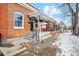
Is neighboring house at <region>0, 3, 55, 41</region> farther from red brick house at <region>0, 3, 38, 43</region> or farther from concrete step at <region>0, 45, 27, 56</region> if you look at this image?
concrete step at <region>0, 45, 27, 56</region>

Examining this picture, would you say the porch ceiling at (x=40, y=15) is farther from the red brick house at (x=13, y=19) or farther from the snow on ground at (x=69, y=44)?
the snow on ground at (x=69, y=44)

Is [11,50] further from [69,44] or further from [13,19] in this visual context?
[69,44]

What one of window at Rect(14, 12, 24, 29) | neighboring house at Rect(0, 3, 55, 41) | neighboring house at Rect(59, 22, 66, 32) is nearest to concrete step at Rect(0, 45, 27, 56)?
neighboring house at Rect(0, 3, 55, 41)

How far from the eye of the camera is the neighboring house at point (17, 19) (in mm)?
2871

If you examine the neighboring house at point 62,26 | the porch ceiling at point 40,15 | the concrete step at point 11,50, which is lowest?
the concrete step at point 11,50

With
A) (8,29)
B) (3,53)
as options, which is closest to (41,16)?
(8,29)

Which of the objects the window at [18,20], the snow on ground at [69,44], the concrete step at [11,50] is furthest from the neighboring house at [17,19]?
the snow on ground at [69,44]

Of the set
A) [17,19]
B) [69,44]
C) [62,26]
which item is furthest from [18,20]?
[69,44]

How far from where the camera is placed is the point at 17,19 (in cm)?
294

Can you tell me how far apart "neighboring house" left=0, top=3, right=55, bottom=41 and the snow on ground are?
0.33 metres

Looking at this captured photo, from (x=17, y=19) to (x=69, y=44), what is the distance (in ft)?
2.83

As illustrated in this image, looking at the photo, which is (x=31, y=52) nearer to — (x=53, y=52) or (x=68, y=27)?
(x=53, y=52)

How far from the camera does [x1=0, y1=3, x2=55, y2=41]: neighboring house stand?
2.87 meters

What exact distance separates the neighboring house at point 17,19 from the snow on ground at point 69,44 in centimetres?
33
